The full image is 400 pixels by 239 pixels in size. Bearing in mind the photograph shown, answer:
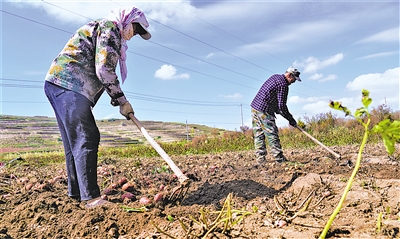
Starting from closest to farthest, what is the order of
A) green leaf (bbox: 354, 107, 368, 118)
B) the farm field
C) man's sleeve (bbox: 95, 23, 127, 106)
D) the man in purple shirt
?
1. green leaf (bbox: 354, 107, 368, 118)
2. the farm field
3. man's sleeve (bbox: 95, 23, 127, 106)
4. the man in purple shirt

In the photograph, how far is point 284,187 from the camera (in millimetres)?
3623

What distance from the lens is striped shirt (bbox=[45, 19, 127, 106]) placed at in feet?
9.68

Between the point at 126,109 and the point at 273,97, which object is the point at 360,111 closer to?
the point at 126,109

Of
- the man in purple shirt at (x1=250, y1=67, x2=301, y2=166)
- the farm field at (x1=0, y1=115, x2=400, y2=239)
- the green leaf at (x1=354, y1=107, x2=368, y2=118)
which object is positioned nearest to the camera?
the green leaf at (x1=354, y1=107, x2=368, y2=118)

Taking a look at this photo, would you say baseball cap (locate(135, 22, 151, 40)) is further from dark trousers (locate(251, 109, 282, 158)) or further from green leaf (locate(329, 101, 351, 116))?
dark trousers (locate(251, 109, 282, 158))

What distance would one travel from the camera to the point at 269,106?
18.0 feet

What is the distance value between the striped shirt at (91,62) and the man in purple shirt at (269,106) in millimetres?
2869

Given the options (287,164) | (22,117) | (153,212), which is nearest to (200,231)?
(153,212)

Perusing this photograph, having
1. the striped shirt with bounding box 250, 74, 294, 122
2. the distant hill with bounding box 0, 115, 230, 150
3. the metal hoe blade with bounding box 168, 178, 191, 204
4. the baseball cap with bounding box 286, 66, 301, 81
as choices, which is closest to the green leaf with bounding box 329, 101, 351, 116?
the metal hoe blade with bounding box 168, 178, 191, 204

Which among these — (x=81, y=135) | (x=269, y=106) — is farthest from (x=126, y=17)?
(x=269, y=106)

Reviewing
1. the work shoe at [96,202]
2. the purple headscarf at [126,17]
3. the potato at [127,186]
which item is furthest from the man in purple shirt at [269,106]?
the work shoe at [96,202]

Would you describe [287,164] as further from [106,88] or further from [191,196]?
[106,88]

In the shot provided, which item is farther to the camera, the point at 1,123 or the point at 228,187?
the point at 1,123

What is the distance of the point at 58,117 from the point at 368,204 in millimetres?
2639
